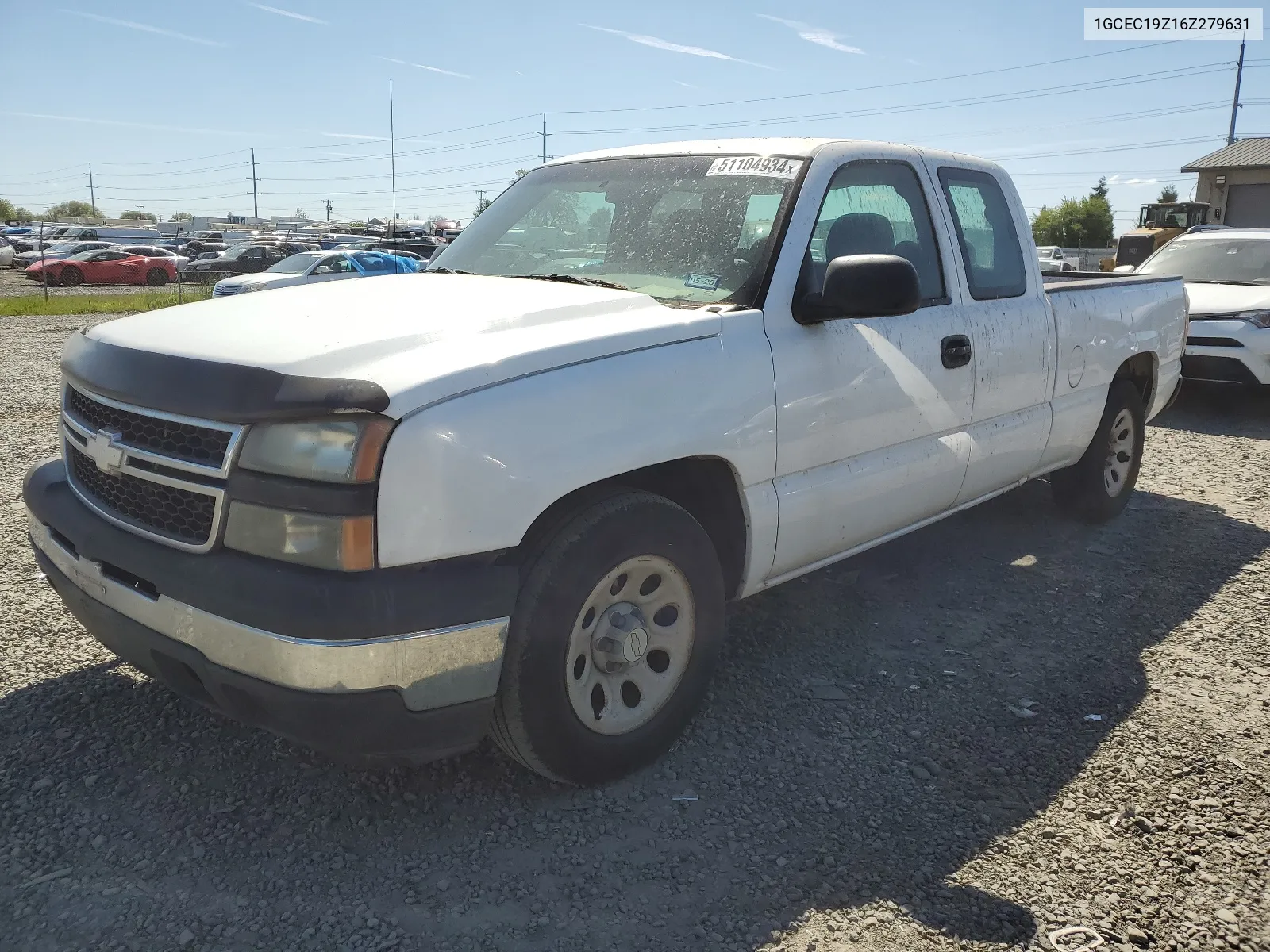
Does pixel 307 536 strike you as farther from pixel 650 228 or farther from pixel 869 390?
pixel 869 390

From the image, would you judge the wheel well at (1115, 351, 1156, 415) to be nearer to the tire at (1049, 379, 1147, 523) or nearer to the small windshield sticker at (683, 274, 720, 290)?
the tire at (1049, 379, 1147, 523)

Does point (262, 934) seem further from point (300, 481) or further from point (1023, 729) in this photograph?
point (1023, 729)

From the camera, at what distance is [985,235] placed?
439 centimetres

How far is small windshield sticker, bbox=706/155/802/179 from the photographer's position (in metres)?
3.54

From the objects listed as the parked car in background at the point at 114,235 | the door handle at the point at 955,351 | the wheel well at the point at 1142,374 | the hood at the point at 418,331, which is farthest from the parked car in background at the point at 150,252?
the door handle at the point at 955,351

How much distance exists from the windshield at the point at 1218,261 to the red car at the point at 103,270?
111 ft

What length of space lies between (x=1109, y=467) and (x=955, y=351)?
2280mm

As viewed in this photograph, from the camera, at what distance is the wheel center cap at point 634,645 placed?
9.37 feet

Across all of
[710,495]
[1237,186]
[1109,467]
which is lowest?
[1109,467]

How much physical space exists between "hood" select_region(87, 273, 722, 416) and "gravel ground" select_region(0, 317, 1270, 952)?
4.10ft

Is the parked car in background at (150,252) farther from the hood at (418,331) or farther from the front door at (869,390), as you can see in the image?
the front door at (869,390)

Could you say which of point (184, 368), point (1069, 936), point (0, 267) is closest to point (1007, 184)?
point (1069, 936)

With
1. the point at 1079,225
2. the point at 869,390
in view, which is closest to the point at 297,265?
the point at 869,390

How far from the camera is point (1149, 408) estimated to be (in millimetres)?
5973
